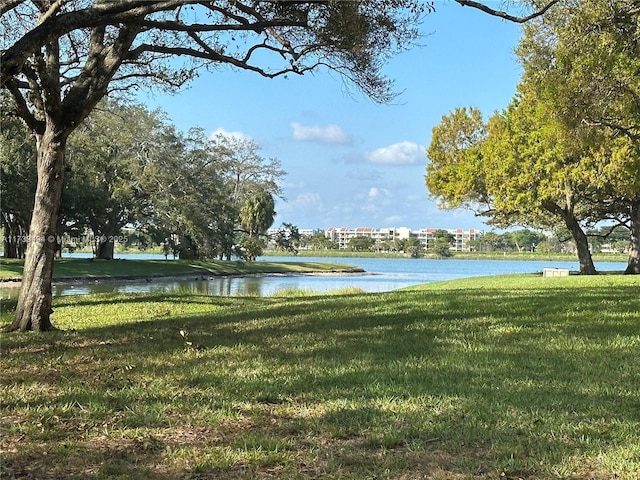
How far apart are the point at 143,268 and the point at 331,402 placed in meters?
35.1

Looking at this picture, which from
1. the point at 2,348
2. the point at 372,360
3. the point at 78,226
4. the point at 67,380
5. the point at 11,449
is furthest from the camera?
the point at 78,226

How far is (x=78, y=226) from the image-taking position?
38281 mm

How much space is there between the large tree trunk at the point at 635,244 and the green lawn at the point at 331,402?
879 inches

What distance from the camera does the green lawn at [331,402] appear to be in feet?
10.3

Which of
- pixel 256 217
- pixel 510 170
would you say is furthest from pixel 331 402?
pixel 256 217

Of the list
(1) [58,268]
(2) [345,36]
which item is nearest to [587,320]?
(2) [345,36]

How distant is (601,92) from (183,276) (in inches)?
1183

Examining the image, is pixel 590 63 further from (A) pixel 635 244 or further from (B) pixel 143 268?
(B) pixel 143 268

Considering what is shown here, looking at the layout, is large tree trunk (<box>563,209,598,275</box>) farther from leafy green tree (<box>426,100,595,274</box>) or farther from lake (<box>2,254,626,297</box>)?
lake (<box>2,254,626,297</box>)

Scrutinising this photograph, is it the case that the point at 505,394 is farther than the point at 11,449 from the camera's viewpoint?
Yes

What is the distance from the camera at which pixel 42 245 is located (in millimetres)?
8859

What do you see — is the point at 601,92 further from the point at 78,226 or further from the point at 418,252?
the point at 418,252

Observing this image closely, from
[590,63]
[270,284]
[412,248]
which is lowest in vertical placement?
[270,284]

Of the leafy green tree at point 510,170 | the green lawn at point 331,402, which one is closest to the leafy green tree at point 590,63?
the leafy green tree at point 510,170
